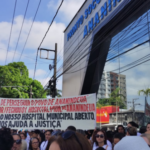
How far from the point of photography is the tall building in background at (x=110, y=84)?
28.4 ft

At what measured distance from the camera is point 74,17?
573 inches

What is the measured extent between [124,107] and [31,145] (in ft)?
16.7

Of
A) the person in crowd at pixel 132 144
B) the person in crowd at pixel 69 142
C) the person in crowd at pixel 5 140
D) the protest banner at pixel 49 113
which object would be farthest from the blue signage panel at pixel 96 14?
the person in crowd at pixel 69 142

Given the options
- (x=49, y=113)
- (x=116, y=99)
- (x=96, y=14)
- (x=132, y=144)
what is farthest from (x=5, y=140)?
(x=96, y=14)

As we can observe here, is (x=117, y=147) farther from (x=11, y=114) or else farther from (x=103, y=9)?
(x=103, y=9)

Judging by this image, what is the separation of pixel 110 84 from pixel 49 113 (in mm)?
4108

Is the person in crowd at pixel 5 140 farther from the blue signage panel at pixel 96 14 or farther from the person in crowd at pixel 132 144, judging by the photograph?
the blue signage panel at pixel 96 14

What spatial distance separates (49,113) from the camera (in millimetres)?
6809

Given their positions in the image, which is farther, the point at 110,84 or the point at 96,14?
the point at 96,14

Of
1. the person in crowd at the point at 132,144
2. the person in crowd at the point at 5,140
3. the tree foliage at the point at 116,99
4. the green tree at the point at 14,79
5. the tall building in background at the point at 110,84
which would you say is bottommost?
the person in crowd at the point at 5,140

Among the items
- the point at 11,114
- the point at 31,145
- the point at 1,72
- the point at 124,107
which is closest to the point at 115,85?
the point at 124,107

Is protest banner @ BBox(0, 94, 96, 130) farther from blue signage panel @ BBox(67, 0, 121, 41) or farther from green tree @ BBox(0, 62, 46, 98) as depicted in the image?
green tree @ BBox(0, 62, 46, 98)

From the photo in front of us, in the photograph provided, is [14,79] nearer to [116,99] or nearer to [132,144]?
[116,99]

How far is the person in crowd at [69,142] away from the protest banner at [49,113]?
534cm
